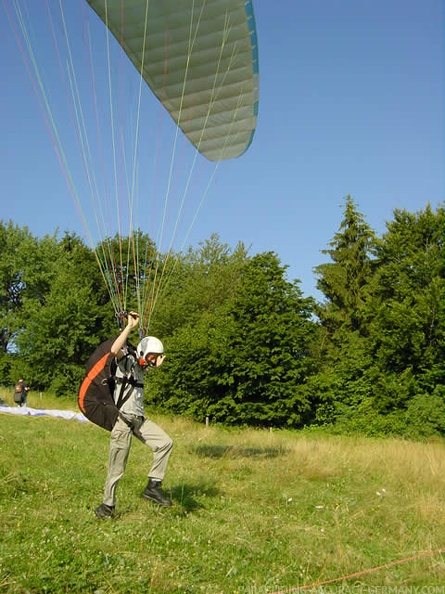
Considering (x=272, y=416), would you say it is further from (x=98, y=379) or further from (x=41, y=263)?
(x=41, y=263)

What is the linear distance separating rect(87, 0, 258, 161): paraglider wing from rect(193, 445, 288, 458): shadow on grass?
196 inches

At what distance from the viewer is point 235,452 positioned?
29.9 feet

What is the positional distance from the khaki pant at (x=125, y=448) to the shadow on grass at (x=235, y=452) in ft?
11.5

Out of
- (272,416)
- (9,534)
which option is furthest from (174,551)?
(272,416)

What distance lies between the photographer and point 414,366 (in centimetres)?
2241

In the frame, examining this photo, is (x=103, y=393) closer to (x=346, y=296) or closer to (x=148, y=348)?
(x=148, y=348)

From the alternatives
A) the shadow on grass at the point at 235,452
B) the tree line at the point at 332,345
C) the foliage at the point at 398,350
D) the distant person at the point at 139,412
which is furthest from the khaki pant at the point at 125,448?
the foliage at the point at 398,350

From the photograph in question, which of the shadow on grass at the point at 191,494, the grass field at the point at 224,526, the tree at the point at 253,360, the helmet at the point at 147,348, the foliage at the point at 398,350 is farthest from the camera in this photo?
the tree at the point at 253,360

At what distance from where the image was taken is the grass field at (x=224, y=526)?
3771mm

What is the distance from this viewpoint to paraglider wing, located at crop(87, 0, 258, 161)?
8109 millimetres

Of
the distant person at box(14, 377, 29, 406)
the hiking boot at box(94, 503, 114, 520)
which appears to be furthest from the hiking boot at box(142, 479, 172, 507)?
the distant person at box(14, 377, 29, 406)

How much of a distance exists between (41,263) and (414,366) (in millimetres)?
28776

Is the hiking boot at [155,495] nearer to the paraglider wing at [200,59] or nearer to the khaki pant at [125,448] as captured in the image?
the khaki pant at [125,448]

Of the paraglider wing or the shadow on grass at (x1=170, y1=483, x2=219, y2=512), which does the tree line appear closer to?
the paraglider wing
